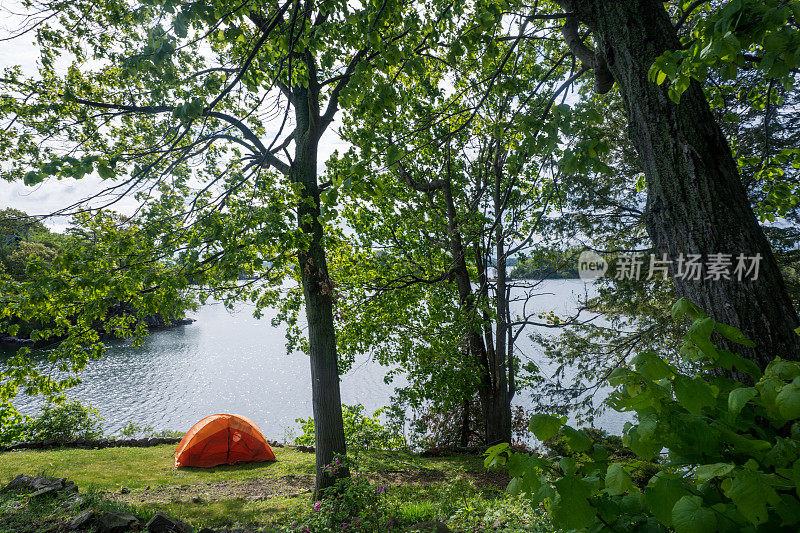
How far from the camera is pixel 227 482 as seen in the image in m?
8.75

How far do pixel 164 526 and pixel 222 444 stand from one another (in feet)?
20.8

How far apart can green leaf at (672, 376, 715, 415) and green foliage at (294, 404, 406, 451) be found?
393 inches

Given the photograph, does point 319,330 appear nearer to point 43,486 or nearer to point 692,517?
point 43,486

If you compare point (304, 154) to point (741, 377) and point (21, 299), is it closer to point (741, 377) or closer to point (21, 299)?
point (21, 299)

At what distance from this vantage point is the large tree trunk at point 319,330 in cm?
643

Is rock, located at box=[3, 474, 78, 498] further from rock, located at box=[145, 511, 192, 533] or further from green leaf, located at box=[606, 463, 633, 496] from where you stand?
green leaf, located at box=[606, 463, 633, 496]

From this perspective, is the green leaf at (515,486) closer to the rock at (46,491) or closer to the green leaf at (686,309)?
the green leaf at (686,309)

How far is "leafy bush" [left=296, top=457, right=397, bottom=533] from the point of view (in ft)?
15.8

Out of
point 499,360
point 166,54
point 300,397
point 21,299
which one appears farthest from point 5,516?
point 300,397

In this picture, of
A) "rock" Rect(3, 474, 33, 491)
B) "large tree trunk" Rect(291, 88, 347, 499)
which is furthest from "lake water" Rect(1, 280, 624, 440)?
"rock" Rect(3, 474, 33, 491)

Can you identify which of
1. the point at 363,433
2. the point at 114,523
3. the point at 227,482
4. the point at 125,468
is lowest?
the point at 227,482

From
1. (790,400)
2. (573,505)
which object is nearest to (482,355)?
(573,505)

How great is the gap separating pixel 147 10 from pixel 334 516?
5773mm

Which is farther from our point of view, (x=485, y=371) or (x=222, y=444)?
(x=485, y=371)
